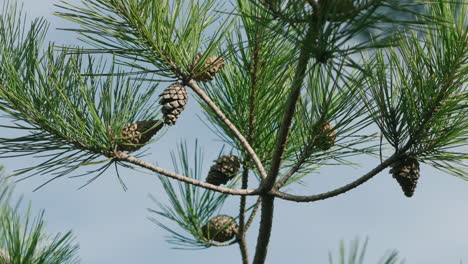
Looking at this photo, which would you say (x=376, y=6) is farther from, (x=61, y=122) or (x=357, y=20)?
(x=61, y=122)

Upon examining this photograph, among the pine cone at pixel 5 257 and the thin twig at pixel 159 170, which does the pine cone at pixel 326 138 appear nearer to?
the thin twig at pixel 159 170

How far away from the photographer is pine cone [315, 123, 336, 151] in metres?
1.63

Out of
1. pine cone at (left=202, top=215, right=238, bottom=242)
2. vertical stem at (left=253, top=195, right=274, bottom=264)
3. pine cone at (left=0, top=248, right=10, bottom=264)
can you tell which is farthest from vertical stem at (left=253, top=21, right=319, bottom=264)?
pine cone at (left=0, top=248, right=10, bottom=264)

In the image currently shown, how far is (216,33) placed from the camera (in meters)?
1.57

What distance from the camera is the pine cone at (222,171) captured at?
1.72 metres

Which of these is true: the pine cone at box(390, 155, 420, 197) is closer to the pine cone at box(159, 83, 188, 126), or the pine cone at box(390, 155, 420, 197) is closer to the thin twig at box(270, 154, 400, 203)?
the thin twig at box(270, 154, 400, 203)

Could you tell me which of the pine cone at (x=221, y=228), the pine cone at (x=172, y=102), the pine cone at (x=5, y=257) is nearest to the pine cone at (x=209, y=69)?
the pine cone at (x=172, y=102)

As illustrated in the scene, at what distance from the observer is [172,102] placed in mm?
1503

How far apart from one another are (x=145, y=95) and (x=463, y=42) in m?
0.59

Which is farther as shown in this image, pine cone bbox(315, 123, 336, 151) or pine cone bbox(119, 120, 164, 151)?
pine cone bbox(315, 123, 336, 151)

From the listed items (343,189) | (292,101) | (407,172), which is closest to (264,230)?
(343,189)

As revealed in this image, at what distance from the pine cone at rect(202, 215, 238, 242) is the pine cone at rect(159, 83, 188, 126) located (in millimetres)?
333

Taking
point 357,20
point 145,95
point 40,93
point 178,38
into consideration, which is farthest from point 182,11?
point 357,20

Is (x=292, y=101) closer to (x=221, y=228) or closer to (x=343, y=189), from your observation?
(x=343, y=189)
